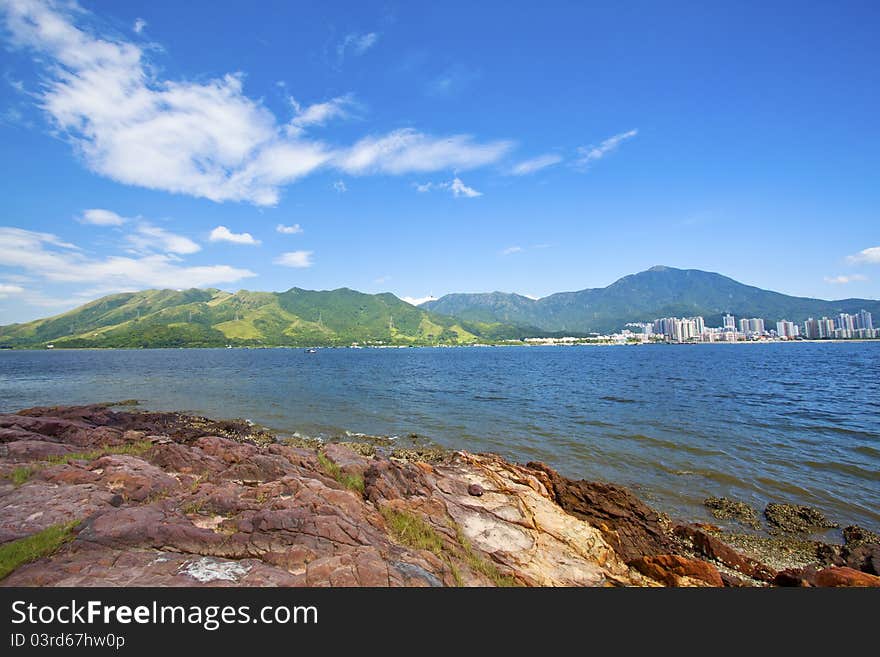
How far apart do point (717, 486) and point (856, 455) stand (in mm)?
14676

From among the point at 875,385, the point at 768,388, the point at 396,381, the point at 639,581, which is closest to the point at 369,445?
the point at 639,581

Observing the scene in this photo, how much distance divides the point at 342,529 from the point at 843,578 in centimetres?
1519

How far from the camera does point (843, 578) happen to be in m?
11.9

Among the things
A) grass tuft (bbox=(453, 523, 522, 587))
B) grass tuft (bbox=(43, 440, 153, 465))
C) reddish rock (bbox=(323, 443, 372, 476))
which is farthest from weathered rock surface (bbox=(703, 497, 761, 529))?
grass tuft (bbox=(43, 440, 153, 465))

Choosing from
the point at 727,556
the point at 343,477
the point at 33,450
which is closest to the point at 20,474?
the point at 33,450

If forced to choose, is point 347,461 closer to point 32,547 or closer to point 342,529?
point 342,529

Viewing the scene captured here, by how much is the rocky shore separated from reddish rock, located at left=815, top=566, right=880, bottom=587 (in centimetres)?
4

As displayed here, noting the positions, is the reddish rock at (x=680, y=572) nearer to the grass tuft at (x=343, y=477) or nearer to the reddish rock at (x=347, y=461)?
the grass tuft at (x=343, y=477)

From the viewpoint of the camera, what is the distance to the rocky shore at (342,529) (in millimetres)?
9172

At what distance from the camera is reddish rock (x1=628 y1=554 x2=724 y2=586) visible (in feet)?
42.2

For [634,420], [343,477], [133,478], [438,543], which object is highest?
[133,478]

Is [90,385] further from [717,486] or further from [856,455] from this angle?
[856,455]

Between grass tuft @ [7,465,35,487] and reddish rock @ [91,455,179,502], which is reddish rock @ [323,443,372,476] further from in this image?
grass tuft @ [7,465,35,487]
